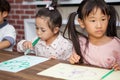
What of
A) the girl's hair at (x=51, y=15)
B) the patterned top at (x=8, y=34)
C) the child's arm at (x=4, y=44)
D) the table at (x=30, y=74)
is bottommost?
the table at (x=30, y=74)

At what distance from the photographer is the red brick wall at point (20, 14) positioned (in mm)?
3020

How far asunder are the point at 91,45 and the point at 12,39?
2.30ft

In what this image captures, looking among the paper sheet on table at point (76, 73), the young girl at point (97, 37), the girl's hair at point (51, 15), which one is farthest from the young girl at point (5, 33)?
the paper sheet on table at point (76, 73)

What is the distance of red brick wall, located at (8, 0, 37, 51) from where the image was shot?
302 cm

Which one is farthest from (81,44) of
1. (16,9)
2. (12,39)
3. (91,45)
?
(16,9)

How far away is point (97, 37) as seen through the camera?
4.50ft

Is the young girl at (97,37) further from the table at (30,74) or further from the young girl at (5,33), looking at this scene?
the young girl at (5,33)

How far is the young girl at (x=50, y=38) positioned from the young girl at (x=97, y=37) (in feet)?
0.54

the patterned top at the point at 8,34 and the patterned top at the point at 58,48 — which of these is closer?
the patterned top at the point at 58,48

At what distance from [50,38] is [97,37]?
35cm

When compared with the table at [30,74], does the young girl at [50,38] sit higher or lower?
higher

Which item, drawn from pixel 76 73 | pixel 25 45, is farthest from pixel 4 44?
pixel 76 73

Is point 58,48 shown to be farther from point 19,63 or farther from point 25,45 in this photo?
point 19,63

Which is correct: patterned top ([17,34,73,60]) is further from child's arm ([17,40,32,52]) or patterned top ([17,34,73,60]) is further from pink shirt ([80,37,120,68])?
pink shirt ([80,37,120,68])
